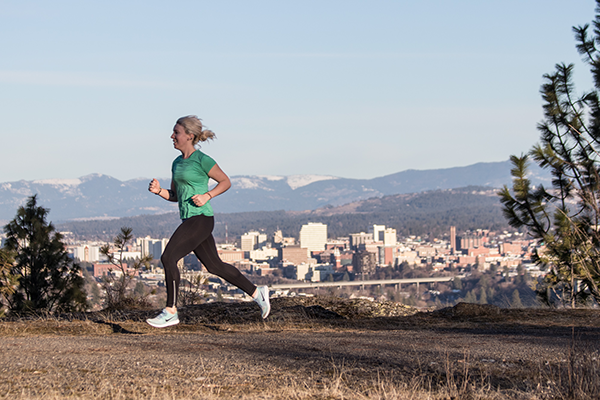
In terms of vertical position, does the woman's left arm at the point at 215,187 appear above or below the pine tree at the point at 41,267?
above

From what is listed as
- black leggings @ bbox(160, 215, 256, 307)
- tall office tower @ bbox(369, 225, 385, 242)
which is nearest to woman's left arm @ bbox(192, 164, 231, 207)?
black leggings @ bbox(160, 215, 256, 307)

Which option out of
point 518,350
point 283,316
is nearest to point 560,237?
point 283,316

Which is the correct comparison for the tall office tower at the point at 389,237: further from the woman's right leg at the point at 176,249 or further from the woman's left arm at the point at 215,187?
the woman's right leg at the point at 176,249

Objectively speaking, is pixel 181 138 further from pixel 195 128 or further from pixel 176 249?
pixel 176 249

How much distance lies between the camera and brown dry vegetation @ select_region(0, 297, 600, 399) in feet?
10.2

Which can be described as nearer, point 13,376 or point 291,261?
point 13,376

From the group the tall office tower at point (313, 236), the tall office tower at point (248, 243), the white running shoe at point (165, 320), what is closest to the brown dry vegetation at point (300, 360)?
the white running shoe at point (165, 320)

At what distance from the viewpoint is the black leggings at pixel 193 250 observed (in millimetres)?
5117

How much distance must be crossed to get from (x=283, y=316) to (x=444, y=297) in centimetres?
6587

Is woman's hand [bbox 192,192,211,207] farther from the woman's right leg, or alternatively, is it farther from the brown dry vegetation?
the brown dry vegetation

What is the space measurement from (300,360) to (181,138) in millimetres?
2367

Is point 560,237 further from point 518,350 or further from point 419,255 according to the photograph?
point 419,255

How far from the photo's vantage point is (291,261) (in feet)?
403

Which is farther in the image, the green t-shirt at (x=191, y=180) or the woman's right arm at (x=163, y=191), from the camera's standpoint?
the woman's right arm at (x=163, y=191)
